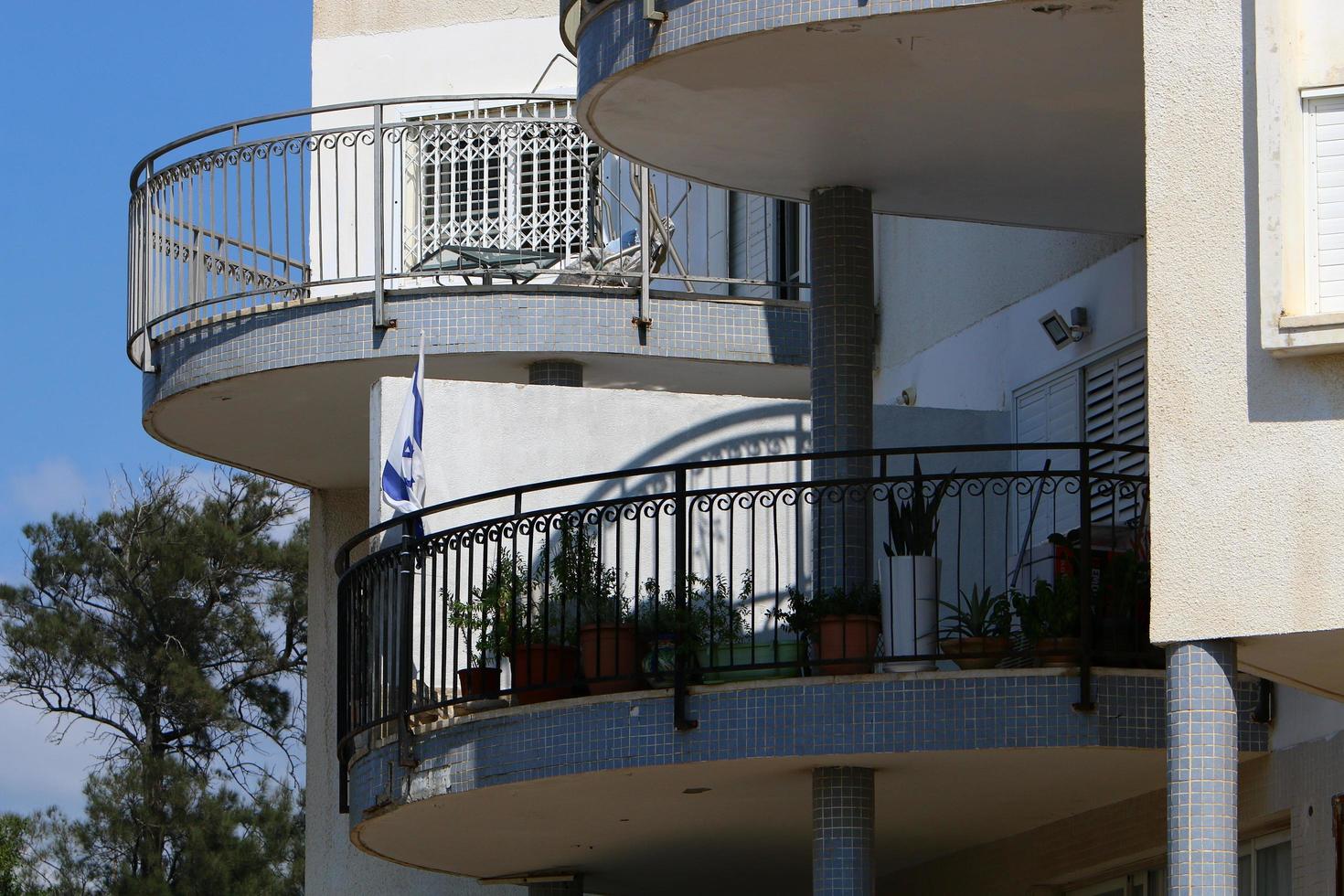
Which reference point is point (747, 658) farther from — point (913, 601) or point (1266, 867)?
point (1266, 867)

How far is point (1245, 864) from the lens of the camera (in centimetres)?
1294

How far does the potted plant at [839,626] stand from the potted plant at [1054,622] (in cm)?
81

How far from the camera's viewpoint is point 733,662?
41.4 feet

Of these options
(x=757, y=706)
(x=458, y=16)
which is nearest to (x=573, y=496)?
(x=757, y=706)

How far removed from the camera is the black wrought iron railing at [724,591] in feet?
39.8

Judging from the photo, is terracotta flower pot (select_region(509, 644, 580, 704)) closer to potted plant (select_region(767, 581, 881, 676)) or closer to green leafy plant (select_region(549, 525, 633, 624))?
green leafy plant (select_region(549, 525, 633, 624))

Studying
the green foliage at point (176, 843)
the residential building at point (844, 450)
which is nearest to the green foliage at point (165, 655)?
the green foliage at point (176, 843)

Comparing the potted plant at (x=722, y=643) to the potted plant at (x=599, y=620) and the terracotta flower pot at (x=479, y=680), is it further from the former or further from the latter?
the terracotta flower pot at (x=479, y=680)

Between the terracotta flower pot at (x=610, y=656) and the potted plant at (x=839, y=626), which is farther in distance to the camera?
the terracotta flower pot at (x=610, y=656)

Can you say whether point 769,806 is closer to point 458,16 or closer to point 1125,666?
point 1125,666

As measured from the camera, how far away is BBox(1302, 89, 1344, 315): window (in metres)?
8.93

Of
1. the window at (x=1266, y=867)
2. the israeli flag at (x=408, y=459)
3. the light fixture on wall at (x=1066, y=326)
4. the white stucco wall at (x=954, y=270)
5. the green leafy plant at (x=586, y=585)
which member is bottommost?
the window at (x=1266, y=867)

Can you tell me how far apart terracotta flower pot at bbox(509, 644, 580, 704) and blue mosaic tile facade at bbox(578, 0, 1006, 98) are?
2950 mm

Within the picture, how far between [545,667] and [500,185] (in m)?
5.59
